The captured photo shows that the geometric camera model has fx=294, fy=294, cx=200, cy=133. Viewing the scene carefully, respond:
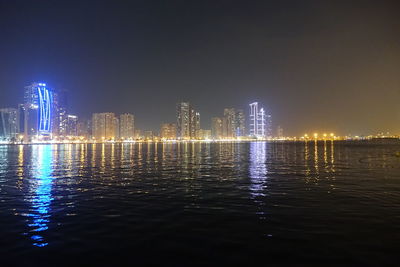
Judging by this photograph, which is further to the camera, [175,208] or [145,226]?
[175,208]

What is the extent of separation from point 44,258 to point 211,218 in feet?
27.1

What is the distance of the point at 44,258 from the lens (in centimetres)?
1062

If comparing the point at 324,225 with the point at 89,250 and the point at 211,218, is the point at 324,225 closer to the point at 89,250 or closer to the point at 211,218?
the point at 211,218

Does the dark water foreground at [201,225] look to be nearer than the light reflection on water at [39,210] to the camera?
Yes

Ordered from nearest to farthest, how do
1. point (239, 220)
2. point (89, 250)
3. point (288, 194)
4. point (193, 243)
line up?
point (89, 250), point (193, 243), point (239, 220), point (288, 194)

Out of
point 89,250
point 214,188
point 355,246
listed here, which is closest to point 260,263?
point 355,246

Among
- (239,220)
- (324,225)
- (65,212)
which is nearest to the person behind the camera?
(324,225)

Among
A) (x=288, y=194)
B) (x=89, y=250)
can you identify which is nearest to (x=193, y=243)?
(x=89, y=250)

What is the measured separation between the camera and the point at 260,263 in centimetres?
1012

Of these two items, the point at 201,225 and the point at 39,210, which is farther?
the point at 39,210

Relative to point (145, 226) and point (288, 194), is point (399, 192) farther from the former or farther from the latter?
point (145, 226)

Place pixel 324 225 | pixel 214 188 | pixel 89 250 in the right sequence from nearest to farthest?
1. pixel 89 250
2. pixel 324 225
3. pixel 214 188

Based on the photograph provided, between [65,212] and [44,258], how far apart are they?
7220 millimetres

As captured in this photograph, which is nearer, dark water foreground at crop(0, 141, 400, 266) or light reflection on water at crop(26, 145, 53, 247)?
dark water foreground at crop(0, 141, 400, 266)
